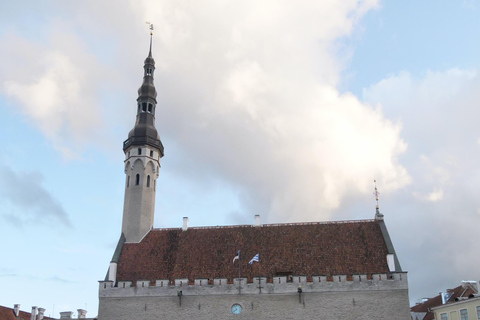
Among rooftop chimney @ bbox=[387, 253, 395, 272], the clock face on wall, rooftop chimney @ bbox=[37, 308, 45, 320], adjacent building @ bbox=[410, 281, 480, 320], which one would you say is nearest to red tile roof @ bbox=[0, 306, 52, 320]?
rooftop chimney @ bbox=[37, 308, 45, 320]

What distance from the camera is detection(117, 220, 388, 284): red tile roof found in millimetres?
41000

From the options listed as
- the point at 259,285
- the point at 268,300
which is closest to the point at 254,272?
the point at 259,285

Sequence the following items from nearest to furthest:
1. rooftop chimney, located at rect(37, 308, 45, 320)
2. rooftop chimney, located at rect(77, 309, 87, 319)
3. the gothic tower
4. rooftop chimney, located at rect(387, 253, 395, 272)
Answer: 1. rooftop chimney, located at rect(387, 253, 395, 272)
2. the gothic tower
3. rooftop chimney, located at rect(77, 309, 87, 319)
4. rooftop chimney, located at rect(37, 308, 45, 320)

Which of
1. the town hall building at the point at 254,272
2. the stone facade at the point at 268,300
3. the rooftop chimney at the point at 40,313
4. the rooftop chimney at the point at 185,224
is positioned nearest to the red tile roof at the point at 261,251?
the town hall building at the point at 254,272

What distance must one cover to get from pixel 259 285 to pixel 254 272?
1684 millimetres

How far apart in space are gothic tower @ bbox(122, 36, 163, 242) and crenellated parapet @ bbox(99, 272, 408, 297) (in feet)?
20.9

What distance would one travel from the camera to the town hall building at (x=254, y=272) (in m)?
38.8

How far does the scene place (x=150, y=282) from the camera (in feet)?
136

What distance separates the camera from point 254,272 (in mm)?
41250

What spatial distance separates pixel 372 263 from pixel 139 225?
22.2 m

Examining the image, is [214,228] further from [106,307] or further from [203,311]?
[106,307]

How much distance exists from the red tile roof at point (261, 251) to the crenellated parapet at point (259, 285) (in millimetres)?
802

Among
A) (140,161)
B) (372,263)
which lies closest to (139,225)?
(140,161)

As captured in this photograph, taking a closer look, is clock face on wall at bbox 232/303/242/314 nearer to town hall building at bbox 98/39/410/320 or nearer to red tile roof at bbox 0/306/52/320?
town hall building at bbox 98/39/410/320
